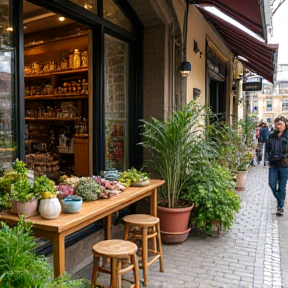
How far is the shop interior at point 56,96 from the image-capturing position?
18.9 ft

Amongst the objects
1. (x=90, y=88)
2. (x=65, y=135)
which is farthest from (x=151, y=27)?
(x=65, y=135)

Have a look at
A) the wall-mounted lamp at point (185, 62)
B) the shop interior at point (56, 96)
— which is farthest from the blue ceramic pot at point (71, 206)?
the wall-mounted lamp at point (185, 62)

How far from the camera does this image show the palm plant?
4211mm

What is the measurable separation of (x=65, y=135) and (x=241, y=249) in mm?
3650

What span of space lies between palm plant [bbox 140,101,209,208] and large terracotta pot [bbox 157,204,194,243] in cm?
20

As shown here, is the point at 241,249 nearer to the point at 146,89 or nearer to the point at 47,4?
the point at 146,89

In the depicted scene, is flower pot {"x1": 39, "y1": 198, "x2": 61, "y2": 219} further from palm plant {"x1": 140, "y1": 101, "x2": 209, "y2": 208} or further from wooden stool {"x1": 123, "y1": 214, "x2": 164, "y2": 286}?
palm plant {"x1": 140, "y1": 101, "x2": 209, "y2": 208}

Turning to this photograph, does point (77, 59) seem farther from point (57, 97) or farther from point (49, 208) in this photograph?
point (49, 208)

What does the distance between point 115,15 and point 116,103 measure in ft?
3.84

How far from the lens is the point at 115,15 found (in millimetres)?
4555

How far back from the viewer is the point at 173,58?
532cm

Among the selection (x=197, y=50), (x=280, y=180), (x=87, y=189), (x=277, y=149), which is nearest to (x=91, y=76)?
(x=87, y=189)

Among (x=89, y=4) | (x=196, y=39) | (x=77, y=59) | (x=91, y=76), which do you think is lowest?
(x=91, y=76)

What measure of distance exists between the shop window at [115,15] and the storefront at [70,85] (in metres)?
0.01
